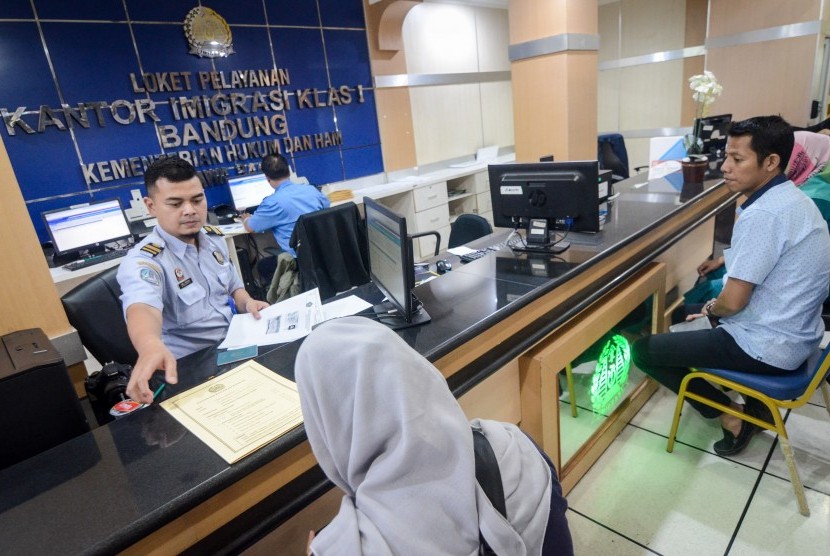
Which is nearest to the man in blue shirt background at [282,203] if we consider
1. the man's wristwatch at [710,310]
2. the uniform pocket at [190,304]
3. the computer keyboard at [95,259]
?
the computer keyboard at [95,259]

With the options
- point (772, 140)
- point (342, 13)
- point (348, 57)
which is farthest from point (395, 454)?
point (342, 13)

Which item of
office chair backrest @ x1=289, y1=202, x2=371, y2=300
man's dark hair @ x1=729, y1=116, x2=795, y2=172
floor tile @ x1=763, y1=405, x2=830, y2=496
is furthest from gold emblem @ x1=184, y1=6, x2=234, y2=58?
floor tile @ x1=763, y1=405, x2=830, y2=496

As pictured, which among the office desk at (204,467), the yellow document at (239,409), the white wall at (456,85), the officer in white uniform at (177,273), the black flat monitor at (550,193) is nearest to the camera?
the office desk at (204,467)

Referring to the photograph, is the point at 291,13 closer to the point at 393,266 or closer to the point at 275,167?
the point at 275,167

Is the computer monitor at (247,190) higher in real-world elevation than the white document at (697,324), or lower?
higher

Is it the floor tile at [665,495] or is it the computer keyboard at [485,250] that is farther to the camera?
the computer keyboard at [485,250]

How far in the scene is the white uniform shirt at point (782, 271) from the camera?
64.4 inches

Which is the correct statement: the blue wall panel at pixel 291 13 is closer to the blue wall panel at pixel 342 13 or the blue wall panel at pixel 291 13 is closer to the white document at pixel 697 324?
the blue wall panel at pixel 342 13

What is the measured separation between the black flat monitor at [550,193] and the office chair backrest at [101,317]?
5.58ft

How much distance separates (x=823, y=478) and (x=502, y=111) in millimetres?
6311

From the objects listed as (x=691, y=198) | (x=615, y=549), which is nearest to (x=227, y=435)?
(x=615, y=549)

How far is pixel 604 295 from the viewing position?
200cm

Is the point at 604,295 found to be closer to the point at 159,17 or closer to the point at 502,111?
the point at 159,17

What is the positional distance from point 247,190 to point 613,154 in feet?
13.6
